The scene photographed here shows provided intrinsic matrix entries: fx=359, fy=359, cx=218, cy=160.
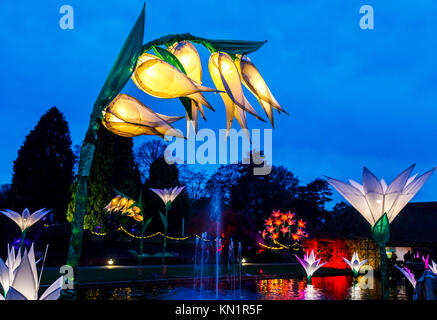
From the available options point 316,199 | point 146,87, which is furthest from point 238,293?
point 316,199

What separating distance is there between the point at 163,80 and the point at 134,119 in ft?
1.01

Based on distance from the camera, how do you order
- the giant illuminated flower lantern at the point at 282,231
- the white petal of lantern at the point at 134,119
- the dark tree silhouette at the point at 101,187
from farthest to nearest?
the giant illuminated flower lantern at the point at 282,231 < the dark tree silhouette at the point at 101,187 < the white petal of lantern at the point at 134,119

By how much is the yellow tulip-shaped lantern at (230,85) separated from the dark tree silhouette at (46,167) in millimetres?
32724

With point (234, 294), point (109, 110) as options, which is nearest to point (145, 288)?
point (234, 294)

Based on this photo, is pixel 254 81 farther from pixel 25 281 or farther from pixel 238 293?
pixel 238 293

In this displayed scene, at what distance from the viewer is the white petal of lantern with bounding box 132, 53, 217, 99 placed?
7.19 feet

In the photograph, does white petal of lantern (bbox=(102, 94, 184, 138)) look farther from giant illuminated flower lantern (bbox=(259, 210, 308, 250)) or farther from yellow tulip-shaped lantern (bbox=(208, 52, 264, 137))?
giant illuminated flower lantern (bbox=(259, 210, 308, 250))

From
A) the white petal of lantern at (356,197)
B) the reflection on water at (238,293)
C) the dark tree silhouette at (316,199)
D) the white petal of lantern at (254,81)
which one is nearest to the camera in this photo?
the white petal of lantern at (254,81)

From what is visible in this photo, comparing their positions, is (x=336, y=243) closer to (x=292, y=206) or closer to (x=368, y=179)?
(x=292, y=206)

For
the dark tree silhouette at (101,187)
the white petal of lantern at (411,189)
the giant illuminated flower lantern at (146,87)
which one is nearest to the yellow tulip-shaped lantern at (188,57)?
the giant illuminated flower lantern at (146,87)

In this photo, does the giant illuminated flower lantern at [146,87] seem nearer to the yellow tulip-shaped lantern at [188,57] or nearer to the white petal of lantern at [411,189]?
the yellow tulip-shaped lantern at [188,57]

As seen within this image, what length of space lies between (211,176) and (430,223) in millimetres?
30308

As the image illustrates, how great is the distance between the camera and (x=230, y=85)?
242cm

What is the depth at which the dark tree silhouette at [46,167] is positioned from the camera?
108 feet
